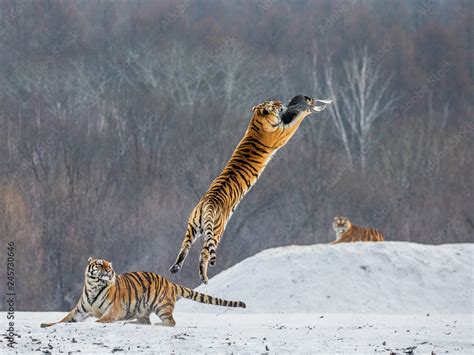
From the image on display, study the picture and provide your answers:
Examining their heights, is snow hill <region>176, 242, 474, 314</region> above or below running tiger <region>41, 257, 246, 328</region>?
above

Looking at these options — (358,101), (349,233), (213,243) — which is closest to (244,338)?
(213,243)

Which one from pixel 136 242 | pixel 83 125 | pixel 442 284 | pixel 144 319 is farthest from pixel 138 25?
pixel 144 319

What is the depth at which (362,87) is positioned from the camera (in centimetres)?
5884

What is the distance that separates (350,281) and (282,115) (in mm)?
11788

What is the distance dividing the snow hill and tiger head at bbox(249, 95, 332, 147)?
1065 cm

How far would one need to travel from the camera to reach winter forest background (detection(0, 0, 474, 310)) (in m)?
38.3

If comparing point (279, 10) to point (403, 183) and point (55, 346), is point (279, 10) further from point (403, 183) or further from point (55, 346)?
point (55, 346)

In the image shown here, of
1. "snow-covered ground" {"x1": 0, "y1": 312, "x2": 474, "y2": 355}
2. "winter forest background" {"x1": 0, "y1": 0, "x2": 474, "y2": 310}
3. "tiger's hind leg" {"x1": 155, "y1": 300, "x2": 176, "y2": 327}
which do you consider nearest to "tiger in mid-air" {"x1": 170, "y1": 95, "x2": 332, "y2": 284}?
"snow-covered ground" {"x1": 0, "y1": 312, "x2": 474, "y2": 355}

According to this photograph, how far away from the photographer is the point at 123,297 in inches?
510

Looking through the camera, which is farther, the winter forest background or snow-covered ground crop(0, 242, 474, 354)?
the winter forest background

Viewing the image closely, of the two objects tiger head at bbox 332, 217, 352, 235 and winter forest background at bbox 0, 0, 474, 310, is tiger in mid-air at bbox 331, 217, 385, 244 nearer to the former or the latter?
tiger head at bbox 332, 217, 352, 235

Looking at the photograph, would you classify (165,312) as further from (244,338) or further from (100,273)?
(244,338)

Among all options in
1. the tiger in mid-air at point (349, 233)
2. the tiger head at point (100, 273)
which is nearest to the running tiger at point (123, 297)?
the tiger head at point (100, 273)

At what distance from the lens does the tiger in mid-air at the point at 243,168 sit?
8844 millimetres
